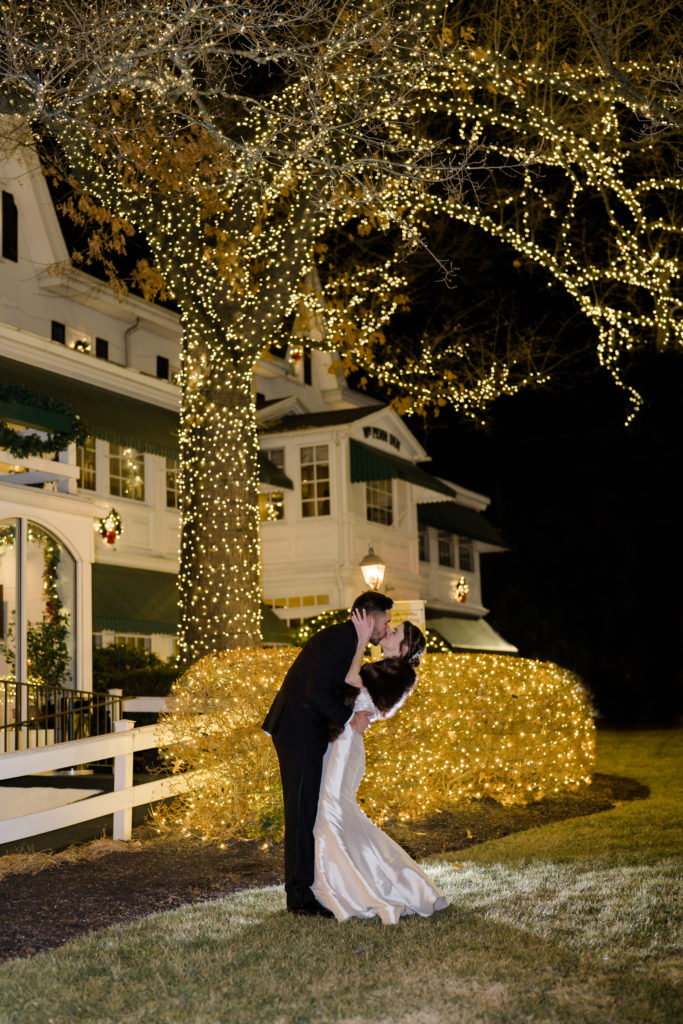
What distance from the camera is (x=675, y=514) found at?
4422 centimetres

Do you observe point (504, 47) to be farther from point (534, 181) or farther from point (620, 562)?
point (620, 562)

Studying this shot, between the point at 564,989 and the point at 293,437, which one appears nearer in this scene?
the point at 564,989

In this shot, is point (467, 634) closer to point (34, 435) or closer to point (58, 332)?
point (58, 332)

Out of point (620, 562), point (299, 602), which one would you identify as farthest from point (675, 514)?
point (299, 602)

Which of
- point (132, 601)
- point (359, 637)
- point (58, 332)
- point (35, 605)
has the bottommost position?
point (359, 637)

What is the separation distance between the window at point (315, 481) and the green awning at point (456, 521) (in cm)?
509

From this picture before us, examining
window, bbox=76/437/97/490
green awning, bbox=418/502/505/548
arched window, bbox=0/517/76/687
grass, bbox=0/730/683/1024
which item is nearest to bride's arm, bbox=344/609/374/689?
grass, bbox=0/730/683/1024

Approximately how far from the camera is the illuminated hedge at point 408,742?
32.8ft

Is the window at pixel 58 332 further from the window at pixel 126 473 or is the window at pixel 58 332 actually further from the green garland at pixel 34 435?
the green garland at pixel 34 435

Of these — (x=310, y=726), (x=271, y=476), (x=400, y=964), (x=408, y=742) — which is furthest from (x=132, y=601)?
(x=400, y=964)

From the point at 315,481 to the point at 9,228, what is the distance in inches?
346

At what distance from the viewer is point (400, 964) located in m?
5.64

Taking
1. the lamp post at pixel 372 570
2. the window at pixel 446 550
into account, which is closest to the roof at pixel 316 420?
Result: the window at pixel 446 550

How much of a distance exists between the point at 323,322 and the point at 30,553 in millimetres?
6870
